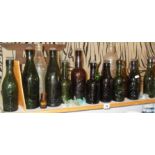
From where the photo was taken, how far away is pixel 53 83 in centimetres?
129

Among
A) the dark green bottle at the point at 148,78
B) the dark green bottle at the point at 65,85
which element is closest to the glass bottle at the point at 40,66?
the dark green bottle at the point at 65,85

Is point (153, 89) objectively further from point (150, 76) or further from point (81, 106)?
point (81, 106)

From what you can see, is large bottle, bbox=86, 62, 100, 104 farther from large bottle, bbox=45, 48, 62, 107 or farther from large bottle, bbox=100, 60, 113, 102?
large bottle, bbox=45, 48, 62, 107

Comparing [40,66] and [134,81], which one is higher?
[40,66]

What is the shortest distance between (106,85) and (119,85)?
82 millimetres

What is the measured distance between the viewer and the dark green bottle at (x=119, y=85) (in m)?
1.39

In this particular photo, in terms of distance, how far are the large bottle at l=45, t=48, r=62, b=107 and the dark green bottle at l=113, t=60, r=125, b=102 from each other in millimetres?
319

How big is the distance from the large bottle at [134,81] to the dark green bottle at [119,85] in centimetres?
6

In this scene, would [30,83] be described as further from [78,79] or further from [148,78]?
[148,78]

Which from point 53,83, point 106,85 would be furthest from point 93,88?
point 53,83

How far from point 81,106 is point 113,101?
0.20m
